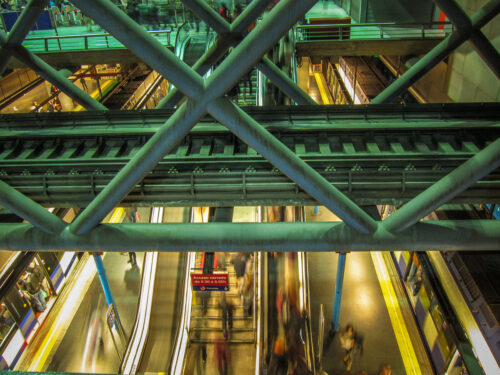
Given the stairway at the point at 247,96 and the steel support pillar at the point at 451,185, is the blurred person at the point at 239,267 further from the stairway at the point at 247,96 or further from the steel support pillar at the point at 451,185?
the steel support pillar at the point at 451,185

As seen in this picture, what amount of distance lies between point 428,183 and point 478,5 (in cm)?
701

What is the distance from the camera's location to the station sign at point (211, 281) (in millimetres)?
8109

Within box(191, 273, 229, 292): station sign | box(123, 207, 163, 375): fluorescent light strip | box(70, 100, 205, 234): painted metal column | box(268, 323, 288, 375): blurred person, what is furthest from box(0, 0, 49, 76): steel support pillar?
box(268, 323, 288, 375): blurred person

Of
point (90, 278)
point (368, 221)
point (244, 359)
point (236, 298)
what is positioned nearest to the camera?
point (368, 221)

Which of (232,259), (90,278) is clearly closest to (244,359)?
(232,259)

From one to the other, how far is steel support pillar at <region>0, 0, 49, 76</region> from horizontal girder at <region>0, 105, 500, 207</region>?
3.78ft

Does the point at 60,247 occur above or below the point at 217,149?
below

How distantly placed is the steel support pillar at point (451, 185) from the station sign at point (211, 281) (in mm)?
5352

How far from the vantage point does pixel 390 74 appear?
17.5 meters

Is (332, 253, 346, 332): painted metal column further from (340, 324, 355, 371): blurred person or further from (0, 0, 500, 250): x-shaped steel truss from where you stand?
(0, 0, 500, 250): x-shaped steel truss

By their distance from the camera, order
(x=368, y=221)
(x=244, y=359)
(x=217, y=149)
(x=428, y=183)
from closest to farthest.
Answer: (x=368, y=221) < (x=428, y=183) < (x=217, y=149) < (x=244, y=359)

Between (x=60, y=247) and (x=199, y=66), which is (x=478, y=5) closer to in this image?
(x=199, y=66)

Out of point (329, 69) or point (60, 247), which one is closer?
point (60, 247)

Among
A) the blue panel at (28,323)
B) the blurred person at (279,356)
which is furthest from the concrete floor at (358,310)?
the blue panel at (28,323)
